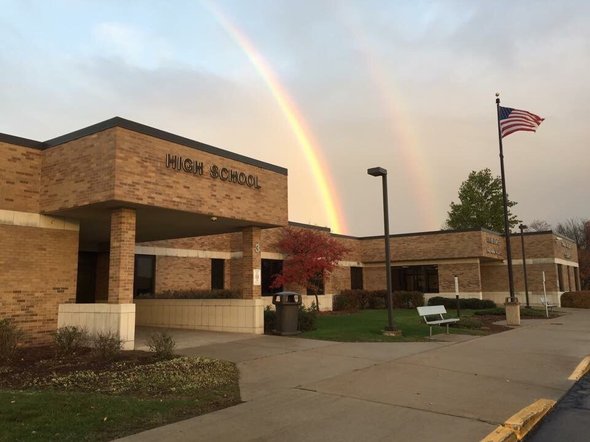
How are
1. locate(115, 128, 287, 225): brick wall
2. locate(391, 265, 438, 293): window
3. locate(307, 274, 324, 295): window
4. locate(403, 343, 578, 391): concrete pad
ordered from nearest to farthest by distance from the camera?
locate(403, 343, 578, 391): concrete pad, locate(115, 128, 287, 225): brick wall, locate(307, 274, 324, 295): window, locate(391, 265, 438, 293): window

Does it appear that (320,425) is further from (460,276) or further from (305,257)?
(460,276)

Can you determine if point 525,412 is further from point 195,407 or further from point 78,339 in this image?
point 78,339

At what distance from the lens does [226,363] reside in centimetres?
1033

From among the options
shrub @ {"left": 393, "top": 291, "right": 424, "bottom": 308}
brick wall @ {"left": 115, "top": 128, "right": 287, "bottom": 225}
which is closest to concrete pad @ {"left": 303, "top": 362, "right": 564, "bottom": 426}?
brick wall @ {"left": 115, "top": 128, "right": 287, "bottom": 225}

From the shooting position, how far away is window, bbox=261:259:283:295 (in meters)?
28.3

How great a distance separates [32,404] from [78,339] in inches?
224

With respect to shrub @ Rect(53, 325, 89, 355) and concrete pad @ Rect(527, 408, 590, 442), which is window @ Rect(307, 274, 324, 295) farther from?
concrete pad @ Rect(527, 408, 590, 442)

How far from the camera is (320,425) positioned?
20.1ft

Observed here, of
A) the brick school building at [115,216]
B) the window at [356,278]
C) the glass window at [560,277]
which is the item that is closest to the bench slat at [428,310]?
the brick school building at [115,216]

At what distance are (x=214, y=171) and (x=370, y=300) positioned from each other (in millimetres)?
21722

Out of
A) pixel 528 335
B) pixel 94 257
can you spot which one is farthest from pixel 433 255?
pixel 94 257

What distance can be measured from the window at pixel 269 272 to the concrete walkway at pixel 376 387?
536 inches

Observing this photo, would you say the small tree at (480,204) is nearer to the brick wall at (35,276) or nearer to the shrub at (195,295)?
the shrub at (195,295)

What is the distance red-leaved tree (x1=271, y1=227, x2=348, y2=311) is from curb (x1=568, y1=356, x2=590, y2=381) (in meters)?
16.7
